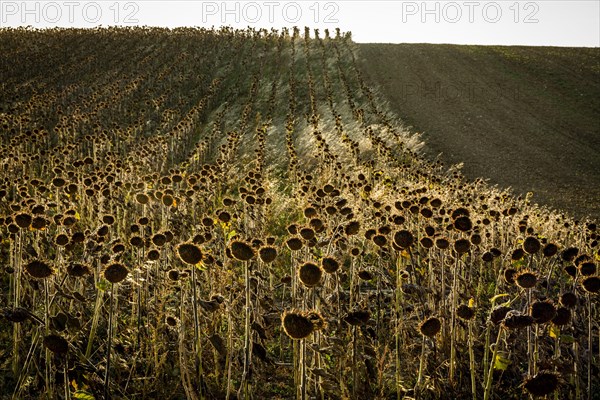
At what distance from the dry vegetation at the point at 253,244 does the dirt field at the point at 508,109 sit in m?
3.15

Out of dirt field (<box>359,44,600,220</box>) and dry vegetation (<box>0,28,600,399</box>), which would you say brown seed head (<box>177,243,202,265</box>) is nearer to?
dry vegetation (<box>0,28,600,399</box>)

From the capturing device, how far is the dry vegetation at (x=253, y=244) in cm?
368

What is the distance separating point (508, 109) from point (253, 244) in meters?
30.2

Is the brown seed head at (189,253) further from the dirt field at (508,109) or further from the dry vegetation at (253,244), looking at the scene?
the dirt field at (508,109)

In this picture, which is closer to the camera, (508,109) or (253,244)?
(253,244)

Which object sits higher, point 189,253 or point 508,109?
point 508,109

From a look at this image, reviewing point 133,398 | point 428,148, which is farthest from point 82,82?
point 133,398

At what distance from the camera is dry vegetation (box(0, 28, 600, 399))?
368 centimetres

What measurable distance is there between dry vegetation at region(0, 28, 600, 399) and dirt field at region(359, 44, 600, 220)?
3.15 meters

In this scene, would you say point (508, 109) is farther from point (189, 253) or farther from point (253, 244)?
point (189, 253)

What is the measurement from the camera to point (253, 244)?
4645mm

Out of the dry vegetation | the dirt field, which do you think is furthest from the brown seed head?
the dirt field

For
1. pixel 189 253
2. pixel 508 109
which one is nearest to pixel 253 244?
pixel 189 253

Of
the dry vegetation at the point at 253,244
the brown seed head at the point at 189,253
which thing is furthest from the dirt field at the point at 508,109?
the brown seed head at the point at 189,253
